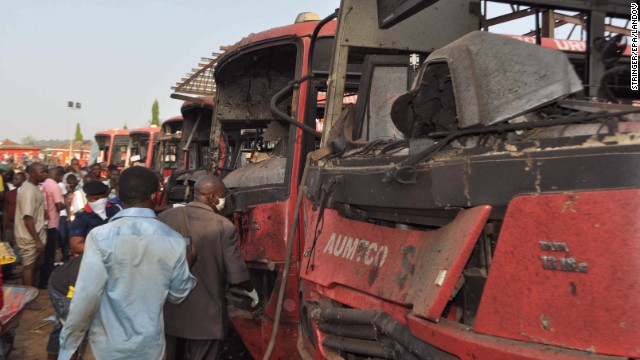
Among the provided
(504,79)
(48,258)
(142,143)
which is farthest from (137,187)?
(142,143)

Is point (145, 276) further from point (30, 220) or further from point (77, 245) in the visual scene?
point (30, 220)

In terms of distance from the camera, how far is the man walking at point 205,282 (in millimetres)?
3373

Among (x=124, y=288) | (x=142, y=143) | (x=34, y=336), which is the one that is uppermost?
(x=142, y=143)

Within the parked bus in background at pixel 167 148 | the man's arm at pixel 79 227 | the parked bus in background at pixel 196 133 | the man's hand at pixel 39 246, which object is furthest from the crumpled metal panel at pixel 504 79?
the parked bus in background at pixel 167 148

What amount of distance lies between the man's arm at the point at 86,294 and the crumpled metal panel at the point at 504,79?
65.9 inches

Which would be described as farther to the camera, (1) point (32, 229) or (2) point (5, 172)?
(2) point (5, 172)

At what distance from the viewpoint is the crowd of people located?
7.95ft

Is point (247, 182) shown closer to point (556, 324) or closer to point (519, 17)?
point (519, 17)

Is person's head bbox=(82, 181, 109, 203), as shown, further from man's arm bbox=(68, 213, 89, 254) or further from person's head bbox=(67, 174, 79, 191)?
person's head bbox=(67, 174, 79, 191)

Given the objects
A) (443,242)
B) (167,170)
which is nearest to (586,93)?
(443,242)

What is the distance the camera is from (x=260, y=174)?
166 inches

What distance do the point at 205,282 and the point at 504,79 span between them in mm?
2270

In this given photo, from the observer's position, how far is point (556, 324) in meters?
1.57

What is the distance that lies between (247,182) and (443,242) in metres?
2.60
